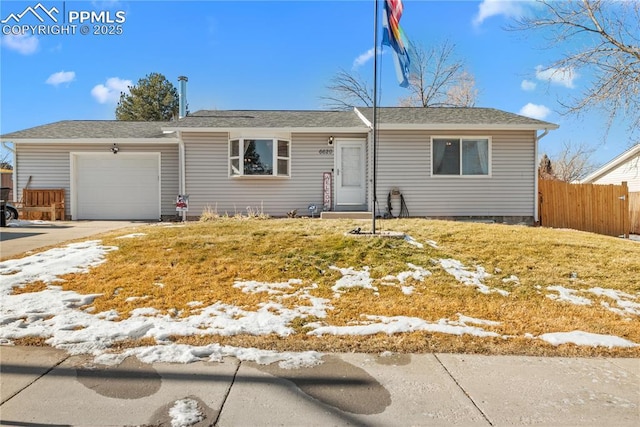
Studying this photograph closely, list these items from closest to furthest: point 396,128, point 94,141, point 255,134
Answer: point 396,128 → point 255,134 → point 94,141

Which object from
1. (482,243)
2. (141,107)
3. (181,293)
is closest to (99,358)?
(181,293)

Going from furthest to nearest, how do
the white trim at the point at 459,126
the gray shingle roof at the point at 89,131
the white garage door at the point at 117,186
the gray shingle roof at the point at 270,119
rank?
1. the white garage door at the point at 117,186
2. the gray shingle roof at the point at 89,131
3. the gray shingle roof at the point at 270,119
4. the white trim at the point at 459,126

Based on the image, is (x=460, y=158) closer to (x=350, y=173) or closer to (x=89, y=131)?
(x=350, y=173)

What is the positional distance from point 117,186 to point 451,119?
11.6m

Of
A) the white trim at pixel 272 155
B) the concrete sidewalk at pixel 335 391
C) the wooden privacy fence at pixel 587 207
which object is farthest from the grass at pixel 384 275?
the wooden privacy fence at pixel 587 207

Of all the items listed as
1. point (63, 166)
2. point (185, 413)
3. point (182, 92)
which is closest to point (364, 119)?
point (182, 92)

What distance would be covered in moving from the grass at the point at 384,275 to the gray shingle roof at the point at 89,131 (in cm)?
741

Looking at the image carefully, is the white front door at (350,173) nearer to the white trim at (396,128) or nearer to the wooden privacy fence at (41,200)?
the white trim at (396,128)

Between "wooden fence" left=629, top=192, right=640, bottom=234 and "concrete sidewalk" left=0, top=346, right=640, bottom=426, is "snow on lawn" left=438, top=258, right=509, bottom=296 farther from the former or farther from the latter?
"wooden fence" left=629, top=192, right=640, bottom=234

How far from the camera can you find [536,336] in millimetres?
4082

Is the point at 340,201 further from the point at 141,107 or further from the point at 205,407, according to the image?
the point at 141,107

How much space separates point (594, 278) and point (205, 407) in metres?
5.76

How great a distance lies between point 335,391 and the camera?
9.88 ft

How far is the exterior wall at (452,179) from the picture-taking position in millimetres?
13008
